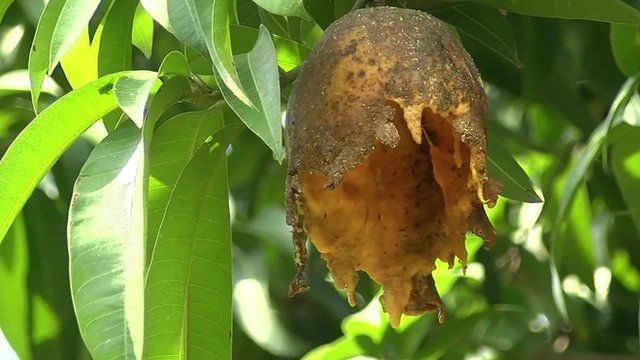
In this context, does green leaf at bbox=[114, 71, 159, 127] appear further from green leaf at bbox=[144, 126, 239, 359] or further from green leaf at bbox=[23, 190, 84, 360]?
green leaf at bbox=[23, 190, 84, 360]

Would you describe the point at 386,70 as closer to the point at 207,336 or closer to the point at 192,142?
the point at 192,142

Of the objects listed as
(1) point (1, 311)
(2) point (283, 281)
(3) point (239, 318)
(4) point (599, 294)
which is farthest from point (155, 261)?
(4) point (599, 294)

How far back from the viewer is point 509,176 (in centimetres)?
112

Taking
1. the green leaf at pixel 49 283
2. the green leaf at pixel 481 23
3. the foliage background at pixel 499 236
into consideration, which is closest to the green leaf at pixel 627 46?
the foliage background at pixel 499 236

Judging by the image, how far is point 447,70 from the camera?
851 millimetres

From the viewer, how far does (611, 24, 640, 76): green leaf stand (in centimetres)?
132

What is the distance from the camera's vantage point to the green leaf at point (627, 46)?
4.33 feet

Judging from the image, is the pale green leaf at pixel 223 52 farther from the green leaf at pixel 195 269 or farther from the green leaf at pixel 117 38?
the green leaf at pixel 117 38

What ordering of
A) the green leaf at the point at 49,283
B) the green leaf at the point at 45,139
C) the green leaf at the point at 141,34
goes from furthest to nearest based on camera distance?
the green leaf at the point at 49,283 < the green leaf at the point at 141,34 < the green leaf at the point at 45,139

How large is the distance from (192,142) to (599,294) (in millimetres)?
912

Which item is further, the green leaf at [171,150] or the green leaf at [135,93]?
the green leaf at [171,150]

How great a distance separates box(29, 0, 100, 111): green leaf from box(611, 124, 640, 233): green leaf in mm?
708

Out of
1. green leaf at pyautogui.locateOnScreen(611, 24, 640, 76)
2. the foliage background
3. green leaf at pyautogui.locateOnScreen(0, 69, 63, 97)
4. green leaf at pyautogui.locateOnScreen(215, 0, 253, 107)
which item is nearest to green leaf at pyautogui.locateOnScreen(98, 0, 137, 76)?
the foliage background

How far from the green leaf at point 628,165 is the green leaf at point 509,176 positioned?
28 centimetres
